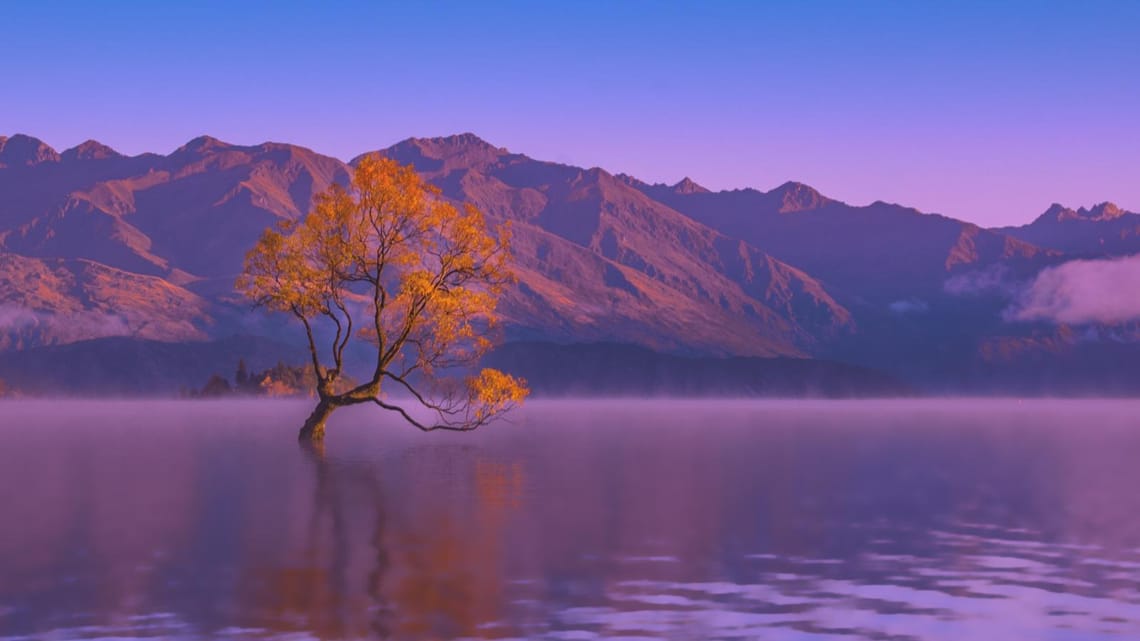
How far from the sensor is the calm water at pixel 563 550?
100ft

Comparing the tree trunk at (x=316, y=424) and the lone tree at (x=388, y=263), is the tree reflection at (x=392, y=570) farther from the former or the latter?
the tree trunk at (x=316, y=424)

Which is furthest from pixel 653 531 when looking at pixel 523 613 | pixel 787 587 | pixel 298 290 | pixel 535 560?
pixel 298 290

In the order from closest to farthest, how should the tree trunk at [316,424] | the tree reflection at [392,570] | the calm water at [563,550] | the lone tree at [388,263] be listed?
the tree reflection at [392,570] < the calm water at [563,550] < the lone tree at [388,263] < the tree trunk at [316,424]

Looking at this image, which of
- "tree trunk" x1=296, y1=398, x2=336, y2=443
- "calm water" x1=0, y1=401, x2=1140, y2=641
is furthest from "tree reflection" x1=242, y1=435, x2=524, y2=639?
"tree trunk" x1=296, y1=398, x2=336, y2=443

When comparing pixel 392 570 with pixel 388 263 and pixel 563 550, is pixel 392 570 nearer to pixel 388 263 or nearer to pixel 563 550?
pixel 563 550

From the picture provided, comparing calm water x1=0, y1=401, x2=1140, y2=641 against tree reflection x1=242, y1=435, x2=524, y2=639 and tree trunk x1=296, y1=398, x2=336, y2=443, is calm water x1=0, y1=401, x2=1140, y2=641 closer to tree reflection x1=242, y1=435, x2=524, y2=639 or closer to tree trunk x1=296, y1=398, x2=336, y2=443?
tree reflection x1=242, y1=435, x2=524, y2=639

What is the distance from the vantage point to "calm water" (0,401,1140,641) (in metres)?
30.6

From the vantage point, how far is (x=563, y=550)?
1649 inches

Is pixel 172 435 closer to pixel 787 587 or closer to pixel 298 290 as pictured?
pixel 298 290

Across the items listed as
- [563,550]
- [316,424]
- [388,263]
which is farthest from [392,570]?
[316,424]

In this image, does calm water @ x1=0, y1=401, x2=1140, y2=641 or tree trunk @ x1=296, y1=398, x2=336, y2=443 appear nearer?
calm water @ x1=0, y1=401, x2=1140, y2=641

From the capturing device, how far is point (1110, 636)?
2936 cm

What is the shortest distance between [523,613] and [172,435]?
351 ft

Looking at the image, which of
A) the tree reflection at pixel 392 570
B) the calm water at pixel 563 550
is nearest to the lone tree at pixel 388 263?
the calm water at pixel 563 550
